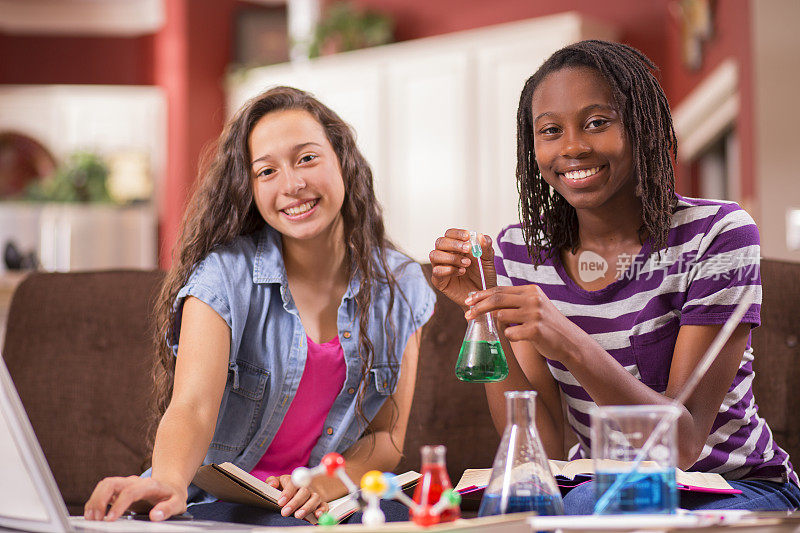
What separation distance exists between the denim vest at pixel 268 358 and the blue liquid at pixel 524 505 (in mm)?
759

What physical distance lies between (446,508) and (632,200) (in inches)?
31.3

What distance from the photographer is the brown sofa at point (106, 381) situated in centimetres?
203

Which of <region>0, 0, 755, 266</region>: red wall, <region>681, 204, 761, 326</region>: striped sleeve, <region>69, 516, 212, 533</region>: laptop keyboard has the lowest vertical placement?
<region>69, 516, 212, 533</region>: laptop keyboard

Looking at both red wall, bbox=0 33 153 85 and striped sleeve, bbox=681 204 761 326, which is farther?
red wall, bbox=0 33 153 85

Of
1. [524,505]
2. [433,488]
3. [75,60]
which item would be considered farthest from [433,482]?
[75,60]

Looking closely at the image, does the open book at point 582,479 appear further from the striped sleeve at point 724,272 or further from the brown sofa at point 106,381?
the brown sofa at point 106,381

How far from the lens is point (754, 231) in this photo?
54.9 inches

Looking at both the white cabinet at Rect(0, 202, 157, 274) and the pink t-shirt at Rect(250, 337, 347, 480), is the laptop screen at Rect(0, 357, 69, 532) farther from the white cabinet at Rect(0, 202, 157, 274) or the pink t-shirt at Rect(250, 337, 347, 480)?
the white cabinet at Rect(0, 202, 157, 274)

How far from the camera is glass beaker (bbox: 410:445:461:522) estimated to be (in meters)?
0.84

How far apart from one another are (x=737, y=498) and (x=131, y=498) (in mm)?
856

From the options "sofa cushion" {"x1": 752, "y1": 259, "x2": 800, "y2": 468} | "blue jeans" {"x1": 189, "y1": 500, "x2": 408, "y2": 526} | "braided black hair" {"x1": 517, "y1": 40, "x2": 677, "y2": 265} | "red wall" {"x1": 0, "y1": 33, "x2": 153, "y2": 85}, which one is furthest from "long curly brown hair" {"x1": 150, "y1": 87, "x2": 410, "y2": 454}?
"red wall" {"x1": 0, "y1": 33, "x2": 153, "y2": 85}

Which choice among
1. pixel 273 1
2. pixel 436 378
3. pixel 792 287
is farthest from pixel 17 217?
pixel 792 287

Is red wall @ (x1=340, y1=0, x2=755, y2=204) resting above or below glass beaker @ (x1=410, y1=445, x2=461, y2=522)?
above

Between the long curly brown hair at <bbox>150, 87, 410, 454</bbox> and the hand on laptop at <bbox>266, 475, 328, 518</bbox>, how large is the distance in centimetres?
24
